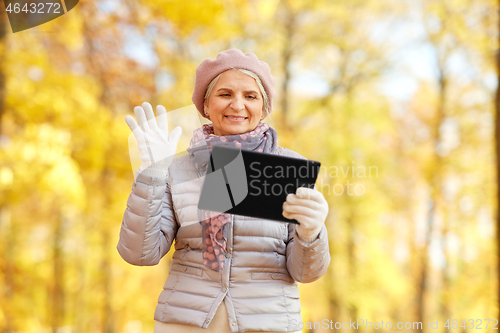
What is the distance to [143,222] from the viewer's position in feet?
4.55

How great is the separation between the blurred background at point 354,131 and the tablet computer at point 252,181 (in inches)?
164

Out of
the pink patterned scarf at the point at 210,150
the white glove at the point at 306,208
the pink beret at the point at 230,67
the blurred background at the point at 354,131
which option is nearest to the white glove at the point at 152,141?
the pink patterned scarf at the point at 210,150

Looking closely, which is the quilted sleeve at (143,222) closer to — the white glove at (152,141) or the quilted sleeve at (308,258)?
the white glove at (152,141)

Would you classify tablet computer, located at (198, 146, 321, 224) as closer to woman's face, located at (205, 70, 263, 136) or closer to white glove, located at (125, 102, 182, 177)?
white glove, located at (125, 102, 182, 177)

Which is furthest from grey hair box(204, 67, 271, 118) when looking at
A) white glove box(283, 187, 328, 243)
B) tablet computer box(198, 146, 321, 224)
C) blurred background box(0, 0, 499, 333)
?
blurred background box(0, 0, 499, 333)

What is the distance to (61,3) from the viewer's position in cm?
436

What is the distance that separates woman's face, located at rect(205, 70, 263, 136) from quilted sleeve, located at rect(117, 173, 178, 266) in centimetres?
38

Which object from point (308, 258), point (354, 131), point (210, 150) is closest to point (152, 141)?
point (210, 150)

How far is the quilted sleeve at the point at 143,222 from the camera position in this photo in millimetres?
1379

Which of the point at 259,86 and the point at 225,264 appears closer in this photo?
the point at 225,264

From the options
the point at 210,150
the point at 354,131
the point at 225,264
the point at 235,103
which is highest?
the point at 354,131

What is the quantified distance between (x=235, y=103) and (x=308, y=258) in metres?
0.68

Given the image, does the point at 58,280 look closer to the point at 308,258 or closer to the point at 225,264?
the point at 225,264

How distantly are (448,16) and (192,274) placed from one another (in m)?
8.08
